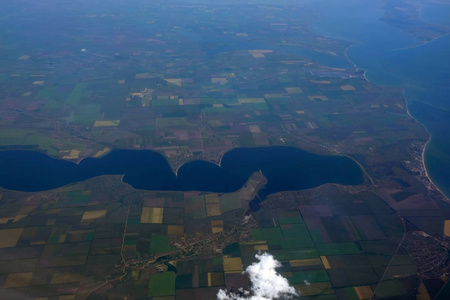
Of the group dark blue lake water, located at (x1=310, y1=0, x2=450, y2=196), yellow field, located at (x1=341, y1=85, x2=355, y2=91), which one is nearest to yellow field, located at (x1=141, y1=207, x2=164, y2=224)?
dark blue lake water, located at (x1=310, y1=0, x2=450, y2=196)

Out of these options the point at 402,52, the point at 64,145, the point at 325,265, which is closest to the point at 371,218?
the point at 325,265

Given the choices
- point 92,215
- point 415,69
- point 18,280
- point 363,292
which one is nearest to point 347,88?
point 415,69

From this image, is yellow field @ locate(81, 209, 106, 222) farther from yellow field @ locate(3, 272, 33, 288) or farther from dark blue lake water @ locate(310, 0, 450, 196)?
dark blue lake water @ locate(310, 0, 450, 196)

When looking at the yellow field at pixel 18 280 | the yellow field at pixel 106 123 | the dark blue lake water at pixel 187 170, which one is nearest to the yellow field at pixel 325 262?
the dark blue lake water at pixel 187 170

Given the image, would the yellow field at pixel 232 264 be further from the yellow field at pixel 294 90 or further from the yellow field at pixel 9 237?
the yellow field at pixel 294 90

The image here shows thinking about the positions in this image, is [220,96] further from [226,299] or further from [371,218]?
[226,299]

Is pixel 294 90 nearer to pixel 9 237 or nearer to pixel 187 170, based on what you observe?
pixel 187 170

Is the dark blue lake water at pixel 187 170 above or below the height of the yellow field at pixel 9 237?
above
